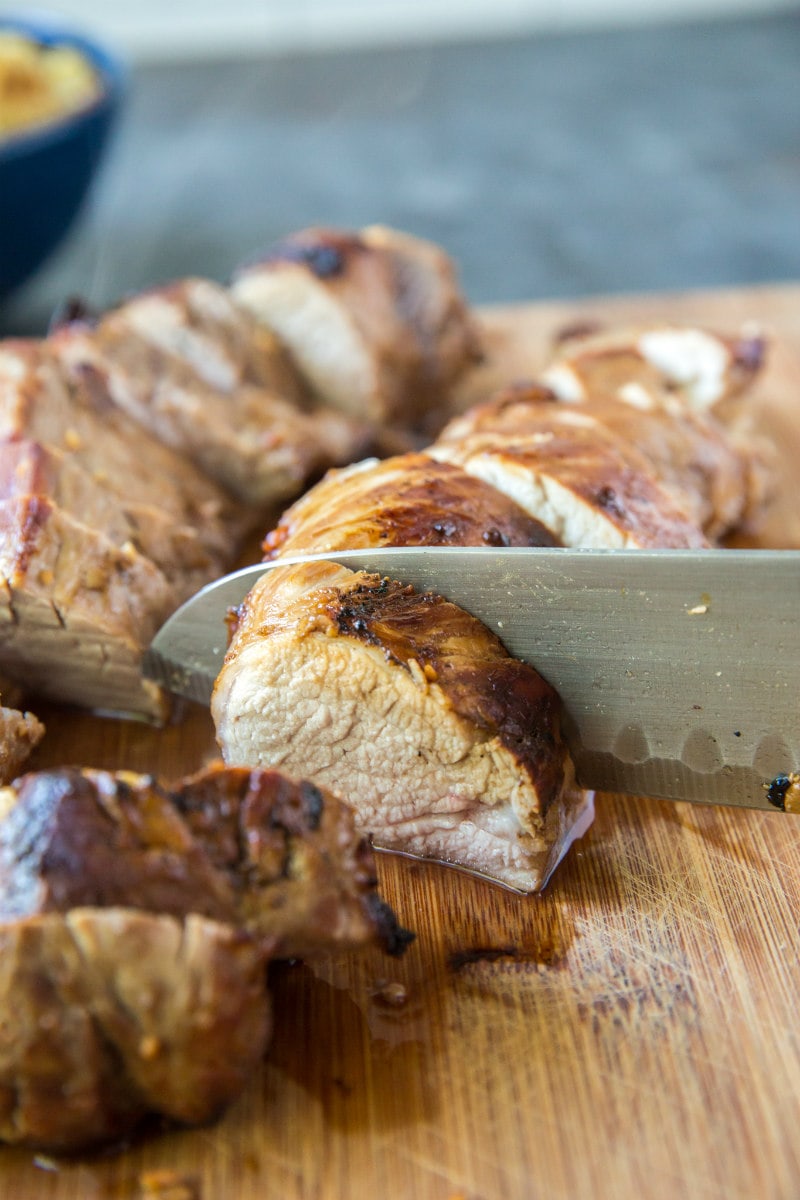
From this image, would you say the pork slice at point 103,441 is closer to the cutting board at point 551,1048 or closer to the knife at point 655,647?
the knife at point 655,647

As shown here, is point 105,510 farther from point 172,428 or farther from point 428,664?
point 428,664

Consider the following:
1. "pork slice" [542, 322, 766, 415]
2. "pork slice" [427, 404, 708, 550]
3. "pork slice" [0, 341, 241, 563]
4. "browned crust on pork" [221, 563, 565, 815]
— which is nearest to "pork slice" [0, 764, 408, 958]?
"browned crust on pork" [221, 563, 565, 815]

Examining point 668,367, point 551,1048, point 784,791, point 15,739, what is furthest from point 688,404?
point 15,739

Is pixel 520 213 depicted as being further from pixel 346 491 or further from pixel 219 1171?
pixel 219 1171

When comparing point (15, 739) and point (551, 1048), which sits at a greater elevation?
point (15, 739)

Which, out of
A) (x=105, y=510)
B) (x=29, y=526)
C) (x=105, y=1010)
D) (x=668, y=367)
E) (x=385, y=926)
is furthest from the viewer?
(x=668, y=367)
